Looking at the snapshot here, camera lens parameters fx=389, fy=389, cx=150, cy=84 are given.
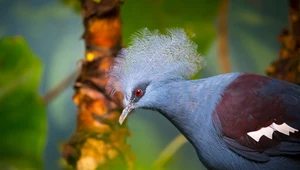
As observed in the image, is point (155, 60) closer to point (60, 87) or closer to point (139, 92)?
point (139, 92)

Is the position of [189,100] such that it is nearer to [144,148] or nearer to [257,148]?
[257,148]

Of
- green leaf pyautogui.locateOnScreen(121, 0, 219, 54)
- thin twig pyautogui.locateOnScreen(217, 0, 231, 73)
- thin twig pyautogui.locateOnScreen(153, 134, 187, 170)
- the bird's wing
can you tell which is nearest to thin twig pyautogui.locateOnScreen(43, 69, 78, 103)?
green leaf pyautogui.locateOnScreen(121, 0, 219, 54)

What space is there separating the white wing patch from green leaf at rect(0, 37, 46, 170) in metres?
0.92

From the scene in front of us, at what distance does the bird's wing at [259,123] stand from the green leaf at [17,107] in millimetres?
855

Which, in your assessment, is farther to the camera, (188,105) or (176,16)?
(176,16)

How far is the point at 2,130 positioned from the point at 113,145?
0.48m

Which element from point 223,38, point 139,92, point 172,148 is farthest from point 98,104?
point 223,38

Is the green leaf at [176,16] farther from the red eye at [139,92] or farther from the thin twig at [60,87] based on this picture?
the red eye at [139,92]

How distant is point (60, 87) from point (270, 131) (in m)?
0.96

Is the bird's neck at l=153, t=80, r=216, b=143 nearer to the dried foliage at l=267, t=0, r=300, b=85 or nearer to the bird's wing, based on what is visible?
the bird's wing

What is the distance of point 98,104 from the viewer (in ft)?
4.14


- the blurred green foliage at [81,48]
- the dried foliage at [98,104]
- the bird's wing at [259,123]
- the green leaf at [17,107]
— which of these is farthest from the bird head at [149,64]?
the green leaf at [17,107]

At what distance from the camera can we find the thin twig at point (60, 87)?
1.58 m

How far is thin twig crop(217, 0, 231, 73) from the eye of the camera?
1647 millimetres
